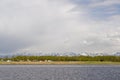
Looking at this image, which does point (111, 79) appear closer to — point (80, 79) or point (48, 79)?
point (80, 79)

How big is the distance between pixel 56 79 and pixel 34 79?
5.74 metres

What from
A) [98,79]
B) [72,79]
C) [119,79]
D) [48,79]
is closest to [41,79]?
[48,79]

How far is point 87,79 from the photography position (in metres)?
86.5

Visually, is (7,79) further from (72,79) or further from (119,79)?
(119,79)

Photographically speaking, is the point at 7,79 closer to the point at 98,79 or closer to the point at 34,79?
the point at 34,79

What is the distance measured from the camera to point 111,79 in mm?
86125

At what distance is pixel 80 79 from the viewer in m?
86.7

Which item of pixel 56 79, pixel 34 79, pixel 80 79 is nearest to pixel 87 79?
pixel 80 79

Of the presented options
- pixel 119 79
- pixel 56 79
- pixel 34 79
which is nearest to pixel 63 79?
pixel 56 79

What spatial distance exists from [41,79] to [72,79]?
8042 millimetres

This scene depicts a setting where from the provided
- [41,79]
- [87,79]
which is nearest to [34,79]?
[41,79]

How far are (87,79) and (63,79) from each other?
6275 millimetres

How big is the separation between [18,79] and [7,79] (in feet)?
9.79

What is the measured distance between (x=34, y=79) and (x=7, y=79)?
7.23m
